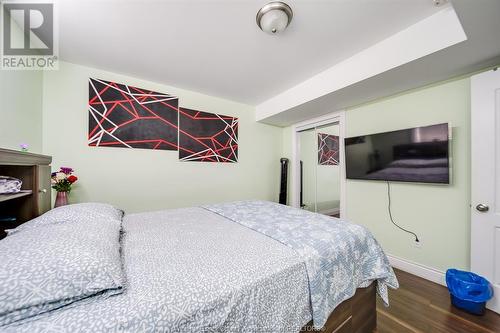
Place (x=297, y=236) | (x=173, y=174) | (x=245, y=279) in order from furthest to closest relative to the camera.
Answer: (x=173, y=174) → (x=297, y=236) → (x=245, y=279)

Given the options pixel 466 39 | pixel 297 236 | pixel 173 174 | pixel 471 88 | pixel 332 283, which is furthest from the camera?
pixel 173 174

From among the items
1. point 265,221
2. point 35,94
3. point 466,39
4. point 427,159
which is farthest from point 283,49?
point 35,94

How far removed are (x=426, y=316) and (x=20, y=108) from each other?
159 inches

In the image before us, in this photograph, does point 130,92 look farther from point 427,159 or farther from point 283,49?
point 427,159

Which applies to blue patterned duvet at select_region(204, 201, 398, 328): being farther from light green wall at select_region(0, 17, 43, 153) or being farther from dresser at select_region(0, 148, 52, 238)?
light green wall at select_region(0, 17, 43, 153)

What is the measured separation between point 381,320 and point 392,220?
52.1 inches

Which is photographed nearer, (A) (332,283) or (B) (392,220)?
(A) (332,283)

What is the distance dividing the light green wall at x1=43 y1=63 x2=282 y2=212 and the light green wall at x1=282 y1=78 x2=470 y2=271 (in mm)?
1931

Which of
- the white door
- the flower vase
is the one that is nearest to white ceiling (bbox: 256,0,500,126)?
the white door

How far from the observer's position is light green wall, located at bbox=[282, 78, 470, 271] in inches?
78.2

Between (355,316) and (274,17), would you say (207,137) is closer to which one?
(274,17)

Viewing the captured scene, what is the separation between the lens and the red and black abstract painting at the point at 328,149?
332 cm

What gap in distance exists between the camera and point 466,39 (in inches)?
57.3

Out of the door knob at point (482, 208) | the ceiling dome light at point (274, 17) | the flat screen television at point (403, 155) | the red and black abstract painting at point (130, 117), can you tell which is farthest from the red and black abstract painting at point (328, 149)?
the red and black abstract painting at point (130, 117)
